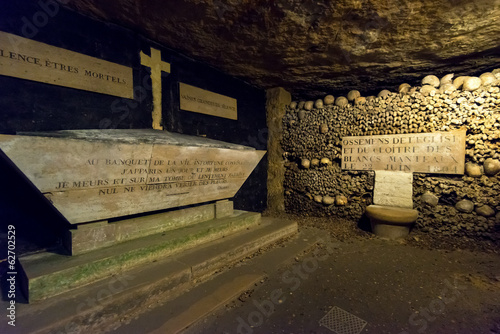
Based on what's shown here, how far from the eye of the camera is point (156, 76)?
3.32 metres

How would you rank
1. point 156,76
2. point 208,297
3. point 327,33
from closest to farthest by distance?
point 208,297 → point 327,33 → point 156,76

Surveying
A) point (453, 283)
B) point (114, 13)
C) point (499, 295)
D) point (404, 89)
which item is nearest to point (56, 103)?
point (114, 13)

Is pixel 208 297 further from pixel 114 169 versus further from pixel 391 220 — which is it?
pixel 391 220

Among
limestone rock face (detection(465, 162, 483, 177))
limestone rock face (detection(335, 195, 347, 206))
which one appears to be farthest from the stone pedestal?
limestone rock face (detection(465, 162, 483, 177))

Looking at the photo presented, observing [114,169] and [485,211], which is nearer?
[114,169]

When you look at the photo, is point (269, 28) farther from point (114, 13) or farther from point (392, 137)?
point (392, 137)

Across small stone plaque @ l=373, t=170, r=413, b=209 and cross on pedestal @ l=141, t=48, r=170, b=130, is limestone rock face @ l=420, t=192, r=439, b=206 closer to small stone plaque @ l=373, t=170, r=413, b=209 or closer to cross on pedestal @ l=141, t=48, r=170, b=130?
small stone plaque @ l=373, t=170, r=413, b=209

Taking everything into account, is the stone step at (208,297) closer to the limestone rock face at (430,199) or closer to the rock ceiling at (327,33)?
the limestone rock face at (430,199)

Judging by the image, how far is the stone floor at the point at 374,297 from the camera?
1.82 m

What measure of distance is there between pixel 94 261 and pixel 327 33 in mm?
3782

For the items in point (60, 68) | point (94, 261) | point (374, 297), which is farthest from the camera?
point (60, 68)

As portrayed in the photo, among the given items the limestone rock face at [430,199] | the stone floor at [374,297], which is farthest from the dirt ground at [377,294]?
the limestone rock face at [430,199]

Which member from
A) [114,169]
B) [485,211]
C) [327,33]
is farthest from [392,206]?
[114,169]

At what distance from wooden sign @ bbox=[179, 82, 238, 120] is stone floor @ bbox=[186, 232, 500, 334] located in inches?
105
